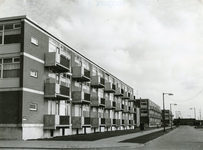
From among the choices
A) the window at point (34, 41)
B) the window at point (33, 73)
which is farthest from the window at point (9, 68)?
the window at point (34, 41)

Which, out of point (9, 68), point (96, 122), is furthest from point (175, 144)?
point (96, 122)

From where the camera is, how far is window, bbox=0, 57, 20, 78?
86.2ft

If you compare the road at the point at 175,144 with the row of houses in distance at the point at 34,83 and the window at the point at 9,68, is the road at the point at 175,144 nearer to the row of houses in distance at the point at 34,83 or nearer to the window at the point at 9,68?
the row of houses in distance at the point at 34,83

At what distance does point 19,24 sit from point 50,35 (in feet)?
15.7

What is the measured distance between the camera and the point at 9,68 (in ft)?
86.8

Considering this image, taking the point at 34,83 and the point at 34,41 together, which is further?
the point at 34,41

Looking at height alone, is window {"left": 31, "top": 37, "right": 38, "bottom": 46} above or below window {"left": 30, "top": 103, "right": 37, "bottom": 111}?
above

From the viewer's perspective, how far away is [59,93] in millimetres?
29922

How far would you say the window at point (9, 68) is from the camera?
2627cm

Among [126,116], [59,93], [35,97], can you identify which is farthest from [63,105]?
A: [126,116]

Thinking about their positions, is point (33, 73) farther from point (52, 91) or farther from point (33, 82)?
point (52, 91)

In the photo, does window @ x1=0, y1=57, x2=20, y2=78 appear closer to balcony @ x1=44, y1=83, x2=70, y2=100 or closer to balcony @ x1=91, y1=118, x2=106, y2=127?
balcony @ x1=44, y1=83, x2=70, y2=100

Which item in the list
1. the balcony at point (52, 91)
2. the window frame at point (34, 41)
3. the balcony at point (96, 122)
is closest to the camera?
the window frame at point (34, 41)

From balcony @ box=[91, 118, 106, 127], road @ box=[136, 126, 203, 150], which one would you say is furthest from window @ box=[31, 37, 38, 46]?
balcony @ box=[91, 118, 106, 127]
